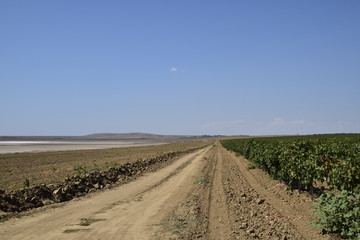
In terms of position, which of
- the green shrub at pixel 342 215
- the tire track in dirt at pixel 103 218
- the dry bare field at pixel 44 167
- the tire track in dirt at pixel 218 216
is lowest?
the dry bare field at pixel 44 167

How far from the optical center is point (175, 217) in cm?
1115

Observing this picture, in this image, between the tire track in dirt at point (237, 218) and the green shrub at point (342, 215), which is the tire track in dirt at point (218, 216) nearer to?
the tire track in dirt at point (237, 218)

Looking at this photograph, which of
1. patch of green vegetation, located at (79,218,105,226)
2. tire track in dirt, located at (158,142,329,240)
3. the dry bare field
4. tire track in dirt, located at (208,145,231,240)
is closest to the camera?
tire track in dirt, located at (158,142,329,240)

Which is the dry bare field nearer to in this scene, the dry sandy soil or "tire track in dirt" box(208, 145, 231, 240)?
the dry sandy soil

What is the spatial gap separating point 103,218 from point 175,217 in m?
2.48

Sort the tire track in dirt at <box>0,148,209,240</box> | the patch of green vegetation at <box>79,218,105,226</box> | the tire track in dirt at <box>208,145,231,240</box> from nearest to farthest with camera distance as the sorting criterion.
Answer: the tire track in dirt at <box>208,145,231,240</box> < the tire track in dirt at <box>0,148,209,240</box> < the patch of green vegetation at <box>79,218,105,226</box>

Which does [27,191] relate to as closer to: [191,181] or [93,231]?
[93,231]

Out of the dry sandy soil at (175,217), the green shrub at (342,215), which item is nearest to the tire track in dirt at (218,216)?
the dry sandy soil at (175,217)

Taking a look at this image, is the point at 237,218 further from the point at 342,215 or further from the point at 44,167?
the point at 44,167

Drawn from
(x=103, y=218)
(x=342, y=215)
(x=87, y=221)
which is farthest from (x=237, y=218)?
(x=87, y=221)

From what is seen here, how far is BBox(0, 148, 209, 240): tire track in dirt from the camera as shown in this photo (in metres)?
9.39

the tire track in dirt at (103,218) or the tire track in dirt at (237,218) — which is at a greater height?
the tire track in dirt at (237,218)

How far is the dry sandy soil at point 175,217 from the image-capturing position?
920 cm

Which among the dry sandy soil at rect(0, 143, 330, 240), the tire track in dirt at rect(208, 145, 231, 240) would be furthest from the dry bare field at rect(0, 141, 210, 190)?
the tire track in dirt at rect(208, 145, 231, 240)
